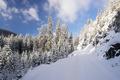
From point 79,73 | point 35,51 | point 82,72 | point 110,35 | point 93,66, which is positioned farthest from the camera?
point 35,51

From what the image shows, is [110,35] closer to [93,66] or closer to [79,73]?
[93,66]

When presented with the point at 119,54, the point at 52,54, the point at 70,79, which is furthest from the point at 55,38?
the point at 70,79

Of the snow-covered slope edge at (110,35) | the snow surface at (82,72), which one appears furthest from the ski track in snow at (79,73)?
the snow-covered slope edge at (110,35)

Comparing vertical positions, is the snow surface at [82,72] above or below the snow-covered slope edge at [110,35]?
below

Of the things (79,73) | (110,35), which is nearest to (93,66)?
(79,73)

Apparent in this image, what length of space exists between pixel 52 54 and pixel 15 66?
16.2 m

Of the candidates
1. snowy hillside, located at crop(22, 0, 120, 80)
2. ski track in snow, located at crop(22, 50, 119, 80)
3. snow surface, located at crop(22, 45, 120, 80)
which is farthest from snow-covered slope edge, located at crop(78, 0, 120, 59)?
ski track in snow, located at crop(22, 50, 119, 80)

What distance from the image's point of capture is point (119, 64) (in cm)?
2053

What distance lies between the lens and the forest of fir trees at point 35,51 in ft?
153

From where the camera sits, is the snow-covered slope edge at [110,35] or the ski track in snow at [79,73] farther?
the snow-covered slope edge at [110,35]

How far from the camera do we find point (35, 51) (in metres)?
90.1

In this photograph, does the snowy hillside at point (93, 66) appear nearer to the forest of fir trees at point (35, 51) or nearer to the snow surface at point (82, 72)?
the snow surface at point (82, 72)

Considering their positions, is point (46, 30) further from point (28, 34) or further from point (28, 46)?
point (28, 34)

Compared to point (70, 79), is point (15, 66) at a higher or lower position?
higher
